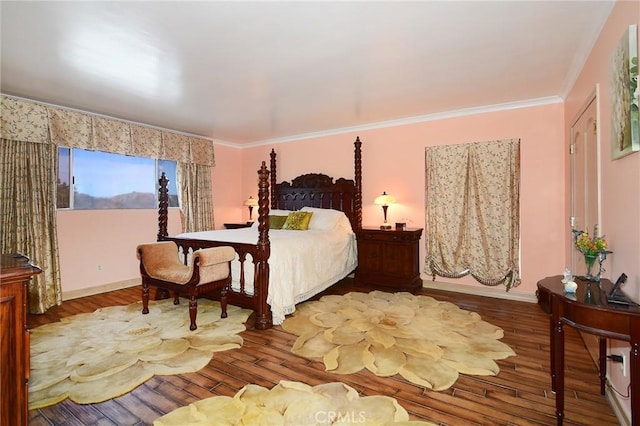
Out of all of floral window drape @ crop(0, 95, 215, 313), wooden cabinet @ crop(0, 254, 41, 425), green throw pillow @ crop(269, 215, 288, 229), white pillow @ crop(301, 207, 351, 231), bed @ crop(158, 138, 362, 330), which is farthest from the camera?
green throw pillow @ crop(269, 215, 288, 229)

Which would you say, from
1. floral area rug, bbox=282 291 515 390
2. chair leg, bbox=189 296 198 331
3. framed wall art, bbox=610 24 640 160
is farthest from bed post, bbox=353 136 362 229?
framed wall art, bbox=610 24 640 160

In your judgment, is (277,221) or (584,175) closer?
(584,175)

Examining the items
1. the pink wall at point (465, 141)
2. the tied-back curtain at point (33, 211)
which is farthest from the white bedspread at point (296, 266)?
the tied-back curtain at point (33, 211)

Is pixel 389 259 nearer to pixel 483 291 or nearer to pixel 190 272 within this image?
pixel 483 291

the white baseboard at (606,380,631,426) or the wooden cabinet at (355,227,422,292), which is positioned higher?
the wooden cabinet at (355,227,422,292)

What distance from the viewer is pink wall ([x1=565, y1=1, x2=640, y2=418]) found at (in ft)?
5.40

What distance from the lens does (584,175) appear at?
2768mm

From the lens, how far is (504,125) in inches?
161

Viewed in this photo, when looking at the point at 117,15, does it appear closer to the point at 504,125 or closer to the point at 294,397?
the point at 294,397

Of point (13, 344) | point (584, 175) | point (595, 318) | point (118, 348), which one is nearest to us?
point (13, 344)

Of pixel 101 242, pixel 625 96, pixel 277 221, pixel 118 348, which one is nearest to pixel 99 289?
pixel 101 242

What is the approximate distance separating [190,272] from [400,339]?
2086 millimetres

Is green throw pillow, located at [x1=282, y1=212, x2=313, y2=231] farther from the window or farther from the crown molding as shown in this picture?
the window

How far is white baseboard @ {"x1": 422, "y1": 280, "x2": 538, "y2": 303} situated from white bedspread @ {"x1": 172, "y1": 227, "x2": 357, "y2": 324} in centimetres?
139
